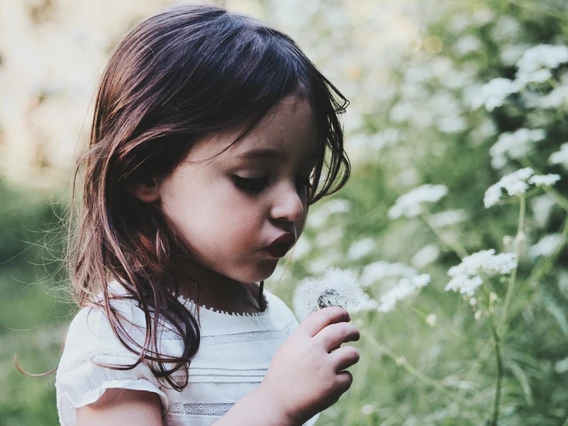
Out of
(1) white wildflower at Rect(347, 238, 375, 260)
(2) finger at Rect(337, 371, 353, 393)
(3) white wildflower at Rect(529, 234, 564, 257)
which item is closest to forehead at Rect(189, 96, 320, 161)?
(2) finger at Rect(337, 371, 353, 393)

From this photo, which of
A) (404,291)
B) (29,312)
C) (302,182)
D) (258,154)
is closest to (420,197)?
(404,291)

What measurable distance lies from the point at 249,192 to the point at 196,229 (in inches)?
3.4

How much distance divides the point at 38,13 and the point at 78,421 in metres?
3.72

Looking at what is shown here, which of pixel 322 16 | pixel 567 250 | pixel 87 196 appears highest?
pixel 87 196

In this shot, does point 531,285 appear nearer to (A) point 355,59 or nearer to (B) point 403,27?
(A) point 355,59

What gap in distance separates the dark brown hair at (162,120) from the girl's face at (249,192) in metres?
0.02

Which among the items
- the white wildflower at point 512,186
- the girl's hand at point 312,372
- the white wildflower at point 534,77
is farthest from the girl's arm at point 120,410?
the white wildflower at point 534,77

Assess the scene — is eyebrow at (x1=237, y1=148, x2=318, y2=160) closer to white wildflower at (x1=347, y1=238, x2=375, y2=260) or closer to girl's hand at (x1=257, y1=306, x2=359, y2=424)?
girl's hand at (x1=257, y1=306, x2=359, y2=424)

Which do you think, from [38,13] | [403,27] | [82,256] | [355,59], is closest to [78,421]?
[82,256]

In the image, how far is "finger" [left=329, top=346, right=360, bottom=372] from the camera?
2.76 ft

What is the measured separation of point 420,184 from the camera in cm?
248

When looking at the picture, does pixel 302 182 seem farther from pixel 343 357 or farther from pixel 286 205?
pixel 343 357

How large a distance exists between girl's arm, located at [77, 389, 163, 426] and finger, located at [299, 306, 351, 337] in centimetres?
21

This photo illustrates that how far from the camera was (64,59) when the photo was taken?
312cm
